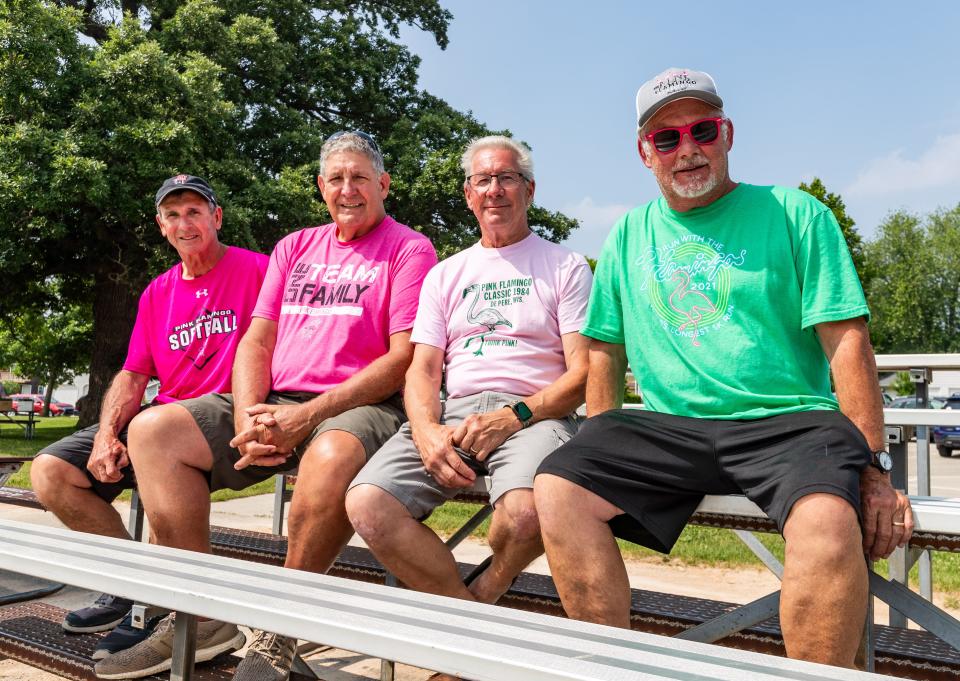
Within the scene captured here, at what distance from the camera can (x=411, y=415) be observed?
2807mm

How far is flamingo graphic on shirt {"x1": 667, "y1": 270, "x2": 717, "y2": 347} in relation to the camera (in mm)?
2328

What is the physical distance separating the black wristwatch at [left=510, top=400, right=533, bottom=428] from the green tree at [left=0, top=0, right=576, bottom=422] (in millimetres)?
11976

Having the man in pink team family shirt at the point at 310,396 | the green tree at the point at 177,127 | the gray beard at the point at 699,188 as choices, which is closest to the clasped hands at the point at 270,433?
the man in pink team family shirt at the point at 310,396

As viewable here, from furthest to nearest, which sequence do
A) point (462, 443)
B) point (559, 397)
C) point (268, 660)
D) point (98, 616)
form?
1. point (98, 616)
2. point (559, 397)
3. point (462, 443)
4. point (268, 660)

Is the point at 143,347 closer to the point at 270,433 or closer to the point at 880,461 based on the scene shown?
the point at 270,433

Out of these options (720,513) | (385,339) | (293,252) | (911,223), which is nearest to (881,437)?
(720,513)

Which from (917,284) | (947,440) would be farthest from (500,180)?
(917,284)

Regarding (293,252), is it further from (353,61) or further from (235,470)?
(353,61)

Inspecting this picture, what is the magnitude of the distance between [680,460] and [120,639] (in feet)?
6.28

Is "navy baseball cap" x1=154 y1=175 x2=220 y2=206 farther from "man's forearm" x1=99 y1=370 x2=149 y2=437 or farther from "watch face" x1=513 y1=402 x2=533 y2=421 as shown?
"watch face" x1=513 y1=402 x2=533 y2=421

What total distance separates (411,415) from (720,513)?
112cm

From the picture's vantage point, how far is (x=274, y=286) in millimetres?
3393

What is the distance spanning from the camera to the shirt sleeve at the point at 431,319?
3.02 m

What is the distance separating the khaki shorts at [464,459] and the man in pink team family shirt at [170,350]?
1.16 metres
